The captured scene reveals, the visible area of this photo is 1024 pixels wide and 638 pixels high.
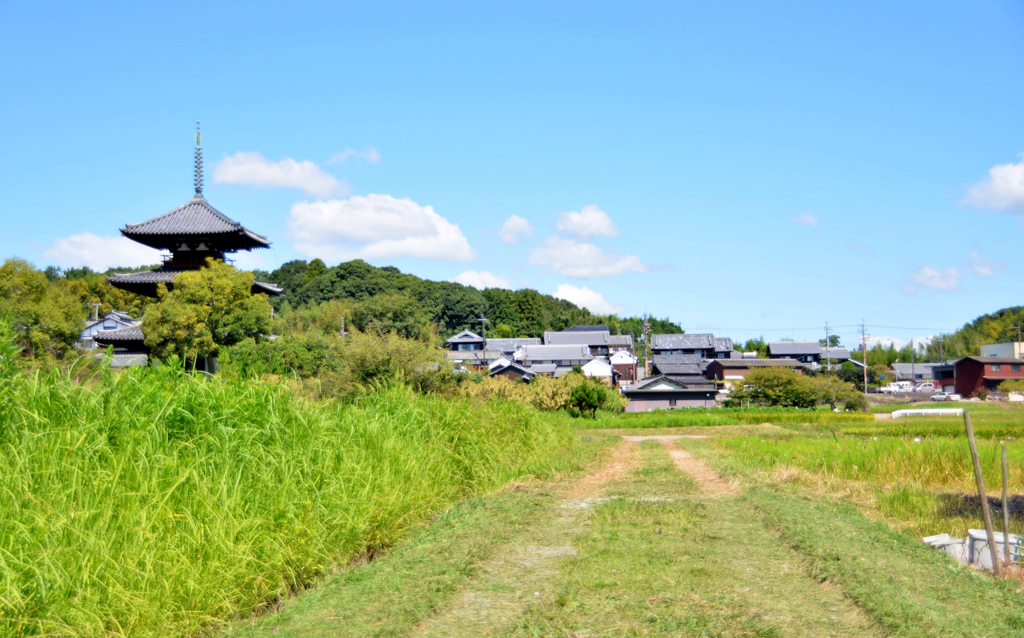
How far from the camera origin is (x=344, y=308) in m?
61.2

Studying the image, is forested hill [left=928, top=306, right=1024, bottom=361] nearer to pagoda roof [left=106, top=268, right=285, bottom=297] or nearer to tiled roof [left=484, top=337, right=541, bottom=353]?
tiled roof [left=484, top=337, right=541, bottom=353]

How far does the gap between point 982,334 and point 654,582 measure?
336 ft

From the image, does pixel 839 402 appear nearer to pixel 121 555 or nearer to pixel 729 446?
pixel 729 446

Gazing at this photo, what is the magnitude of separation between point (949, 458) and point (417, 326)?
44380 mm

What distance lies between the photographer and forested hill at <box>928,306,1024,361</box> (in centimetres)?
8369

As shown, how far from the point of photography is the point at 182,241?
29.2 metres

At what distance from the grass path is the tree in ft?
71.1

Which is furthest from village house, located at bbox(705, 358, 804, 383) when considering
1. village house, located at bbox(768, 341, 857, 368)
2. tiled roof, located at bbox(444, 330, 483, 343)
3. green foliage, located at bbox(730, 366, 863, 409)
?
tiled roof, located at bbox(444, 330, 483, 343)

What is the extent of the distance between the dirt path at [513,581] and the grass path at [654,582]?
17 mm

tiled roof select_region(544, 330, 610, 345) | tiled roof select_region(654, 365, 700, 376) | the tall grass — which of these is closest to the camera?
the tall grass

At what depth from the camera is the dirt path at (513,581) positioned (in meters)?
4.38

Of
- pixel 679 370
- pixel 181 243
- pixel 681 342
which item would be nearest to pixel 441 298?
pixel 681 342

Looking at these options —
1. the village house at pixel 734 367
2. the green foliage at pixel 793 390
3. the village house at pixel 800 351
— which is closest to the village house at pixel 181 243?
the green foliage at pixel 793 390

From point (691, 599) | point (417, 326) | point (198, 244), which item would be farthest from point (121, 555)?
point (417, 326)
